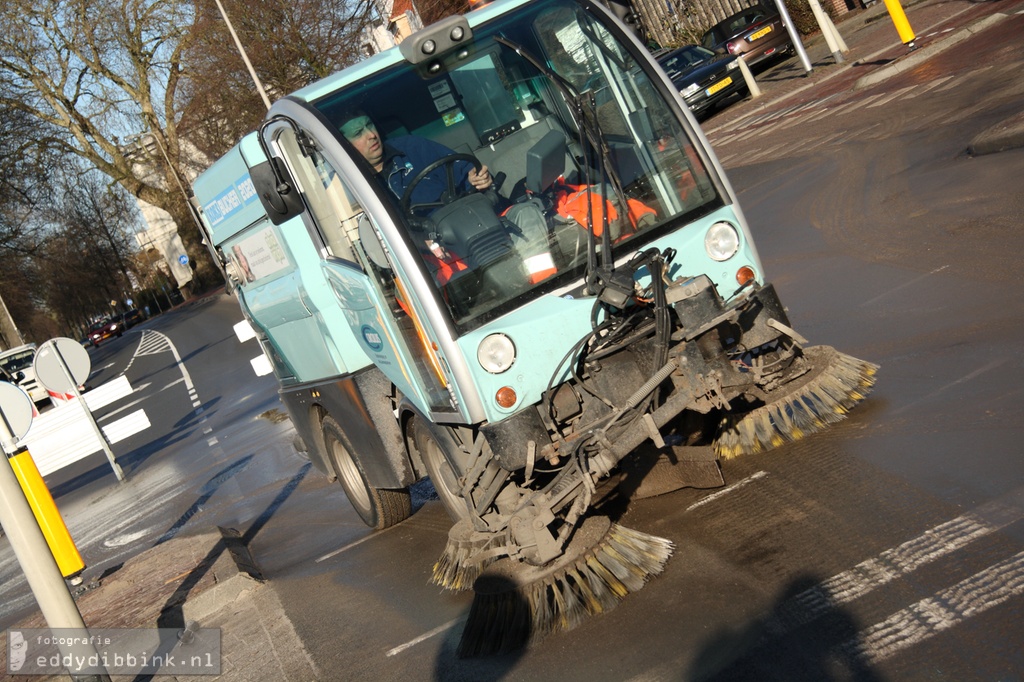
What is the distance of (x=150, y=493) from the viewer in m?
16.3

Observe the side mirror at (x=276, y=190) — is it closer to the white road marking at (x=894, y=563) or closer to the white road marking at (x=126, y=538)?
the white road marking at (x=894, y=563)

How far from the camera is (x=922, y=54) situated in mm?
18703

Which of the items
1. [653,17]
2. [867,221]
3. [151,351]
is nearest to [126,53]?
[151,351]

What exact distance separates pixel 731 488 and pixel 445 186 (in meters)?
2.33

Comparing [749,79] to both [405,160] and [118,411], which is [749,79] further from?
[405,160]

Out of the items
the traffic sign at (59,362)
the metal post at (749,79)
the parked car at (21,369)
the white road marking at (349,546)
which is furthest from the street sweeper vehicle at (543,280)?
the parked car at (21,369)

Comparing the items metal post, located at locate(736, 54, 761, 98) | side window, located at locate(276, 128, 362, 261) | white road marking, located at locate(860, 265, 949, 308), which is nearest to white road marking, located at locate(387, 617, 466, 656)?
side window, located at locate(276, 128, 362, 261)

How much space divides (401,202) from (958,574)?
3109 mm

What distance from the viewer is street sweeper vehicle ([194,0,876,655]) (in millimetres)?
5570

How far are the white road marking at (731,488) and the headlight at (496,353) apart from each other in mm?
1480

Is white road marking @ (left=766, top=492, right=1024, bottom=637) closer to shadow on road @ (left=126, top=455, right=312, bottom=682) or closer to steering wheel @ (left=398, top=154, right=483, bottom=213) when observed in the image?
steering wheel @ (left=398, top=154, right=483, bottom=213)

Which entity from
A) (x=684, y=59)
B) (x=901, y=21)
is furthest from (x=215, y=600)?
(x=684, y=59)

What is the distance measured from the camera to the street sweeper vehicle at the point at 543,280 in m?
5.57

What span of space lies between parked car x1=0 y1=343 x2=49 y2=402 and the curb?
30.7 metres
